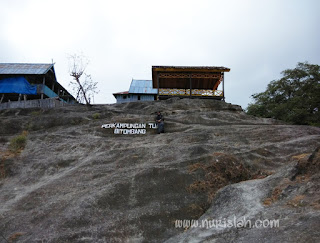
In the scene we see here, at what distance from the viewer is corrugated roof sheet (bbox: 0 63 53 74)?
30609 mm

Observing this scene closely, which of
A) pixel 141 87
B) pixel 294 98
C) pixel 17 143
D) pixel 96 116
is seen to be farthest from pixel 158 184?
pixel 141 87

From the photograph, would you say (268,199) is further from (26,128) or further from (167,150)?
(26,128)

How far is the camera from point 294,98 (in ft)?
92.3

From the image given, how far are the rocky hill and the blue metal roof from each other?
21159mm

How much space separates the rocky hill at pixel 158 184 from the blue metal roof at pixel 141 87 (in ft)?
69.4

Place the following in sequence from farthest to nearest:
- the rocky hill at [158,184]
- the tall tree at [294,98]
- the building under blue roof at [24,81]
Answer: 1. the building under blue roof at [24,81]
2. the tall tree at [294,98]
3. the rocky hill at [158,184]

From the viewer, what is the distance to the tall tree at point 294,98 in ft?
85.4

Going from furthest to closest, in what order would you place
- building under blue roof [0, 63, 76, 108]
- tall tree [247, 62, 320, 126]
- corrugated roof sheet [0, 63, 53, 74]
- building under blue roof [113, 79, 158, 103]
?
building under blue roof [113, 79, 158, 103] < corrugated roof sheet [0, 63, 53, 74] < building under blue roof [0, 63, 76, 108] < tall tree [247, 62, 320, 126]

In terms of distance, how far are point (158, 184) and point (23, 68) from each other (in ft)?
93.4

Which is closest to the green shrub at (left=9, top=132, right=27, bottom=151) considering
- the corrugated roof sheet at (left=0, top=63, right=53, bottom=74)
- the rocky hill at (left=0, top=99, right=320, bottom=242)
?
the rocky hill at (left=0, top=99, right=320, bottom=242)

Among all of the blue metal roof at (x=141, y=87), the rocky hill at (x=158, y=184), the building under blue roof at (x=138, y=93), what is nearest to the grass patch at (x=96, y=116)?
the rocky hill at (x=158, y=184)

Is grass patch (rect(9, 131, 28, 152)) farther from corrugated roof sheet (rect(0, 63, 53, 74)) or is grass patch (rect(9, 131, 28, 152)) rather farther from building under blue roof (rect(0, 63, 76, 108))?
corrugated roof sheet (rect(0, 63, 53, 74))

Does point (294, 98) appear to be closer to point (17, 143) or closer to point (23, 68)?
point (17, 143)

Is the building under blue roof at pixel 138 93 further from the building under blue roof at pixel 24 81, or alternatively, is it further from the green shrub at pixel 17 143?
the green shrub at pixel 17 143
